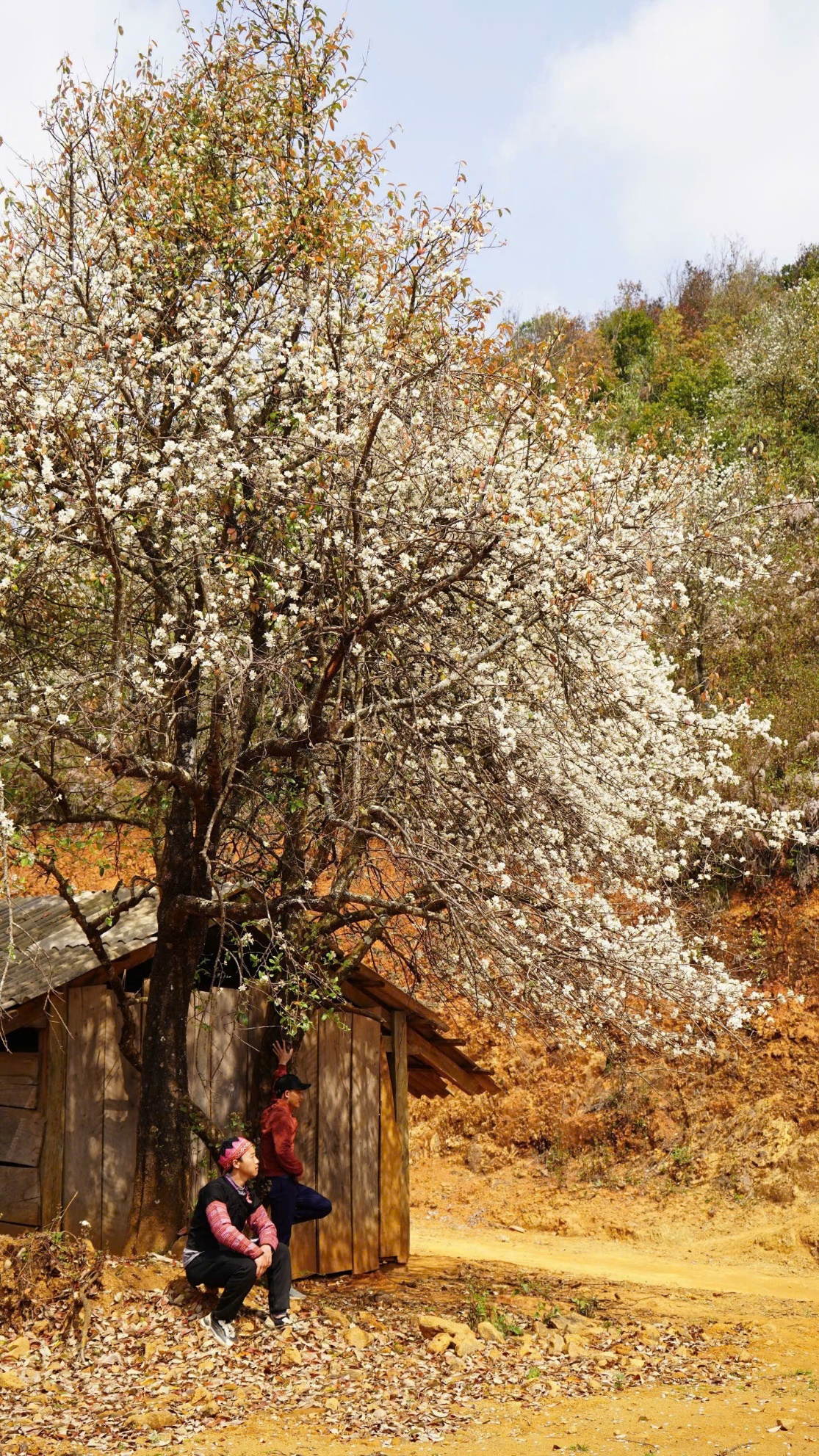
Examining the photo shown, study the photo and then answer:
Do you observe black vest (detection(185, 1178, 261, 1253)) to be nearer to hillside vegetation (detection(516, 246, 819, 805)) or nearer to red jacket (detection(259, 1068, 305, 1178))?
red jacket (detection(259, 1068, 305, 1178))

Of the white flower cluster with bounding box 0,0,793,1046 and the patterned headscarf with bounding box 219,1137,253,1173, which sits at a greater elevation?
the white flower cluster with bounding box 0,0,793,1046

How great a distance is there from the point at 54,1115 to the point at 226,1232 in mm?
2628

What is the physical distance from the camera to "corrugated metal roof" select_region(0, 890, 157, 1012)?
1035 centimetres

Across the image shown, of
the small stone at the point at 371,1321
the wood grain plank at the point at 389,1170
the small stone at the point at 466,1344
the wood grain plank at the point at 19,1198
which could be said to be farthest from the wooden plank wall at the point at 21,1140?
the wood grain plank at the point at 389,1170

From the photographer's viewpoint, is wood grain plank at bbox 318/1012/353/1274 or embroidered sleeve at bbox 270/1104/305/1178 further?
wood grain plank at bbox 318/1012/353/1274

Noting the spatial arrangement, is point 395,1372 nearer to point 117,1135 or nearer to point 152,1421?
point 152,1421

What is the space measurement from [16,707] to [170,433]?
9.24 feet

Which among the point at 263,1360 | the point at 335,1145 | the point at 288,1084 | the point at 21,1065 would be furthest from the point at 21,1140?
Result: the point at 263,1360

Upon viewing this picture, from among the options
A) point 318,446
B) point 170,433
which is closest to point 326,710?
point 318,446

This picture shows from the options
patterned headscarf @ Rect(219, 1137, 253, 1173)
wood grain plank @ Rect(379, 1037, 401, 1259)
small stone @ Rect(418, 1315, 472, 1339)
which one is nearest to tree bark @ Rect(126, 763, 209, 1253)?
patterned headscarf @ Rect(219, 1137, 253, 1173)

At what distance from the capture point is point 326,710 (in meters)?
10.2

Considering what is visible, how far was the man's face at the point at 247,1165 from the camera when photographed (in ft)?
29.4

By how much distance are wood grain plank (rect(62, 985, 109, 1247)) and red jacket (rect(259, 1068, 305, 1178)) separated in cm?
151

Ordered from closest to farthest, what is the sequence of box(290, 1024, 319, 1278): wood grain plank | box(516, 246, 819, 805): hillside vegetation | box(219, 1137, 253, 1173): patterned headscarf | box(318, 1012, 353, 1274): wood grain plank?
1. box(219, 1137, 253, 1173): patterned headscarf
2. box(290, 1024, 319, 1278): wood grain plank
3. box(318, 1012, 353, 1274): wood grain plank
4. box(516, 246, 819, 805): hillside vegetation
